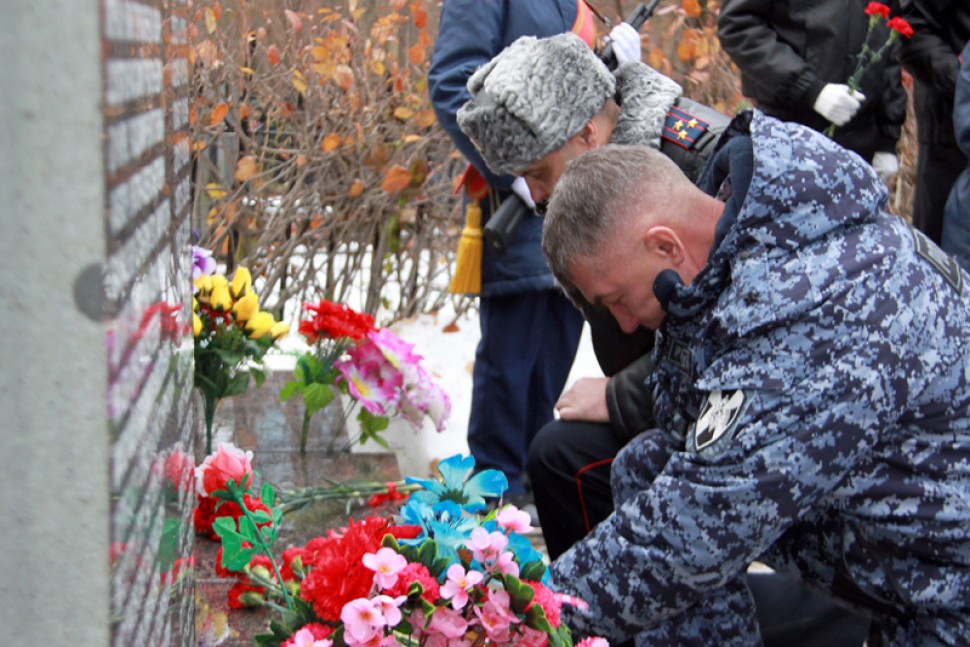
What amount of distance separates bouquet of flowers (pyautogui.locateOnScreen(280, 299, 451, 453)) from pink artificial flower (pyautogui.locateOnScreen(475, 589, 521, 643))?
1627 millimetres

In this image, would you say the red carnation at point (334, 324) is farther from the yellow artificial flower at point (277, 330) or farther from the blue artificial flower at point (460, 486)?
the blue artificial flower at point (460, 486)

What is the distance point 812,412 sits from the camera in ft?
5.34

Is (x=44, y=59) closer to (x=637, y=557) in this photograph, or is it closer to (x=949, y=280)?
(x=637, y=557)

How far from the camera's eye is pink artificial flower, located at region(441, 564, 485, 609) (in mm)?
1316

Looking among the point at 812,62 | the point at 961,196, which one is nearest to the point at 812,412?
the point at 961,196

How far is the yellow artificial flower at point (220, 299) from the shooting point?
8.56 feet

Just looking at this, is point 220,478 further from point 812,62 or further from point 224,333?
point 812,62

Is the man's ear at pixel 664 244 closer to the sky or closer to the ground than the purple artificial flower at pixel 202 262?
closer to the sky

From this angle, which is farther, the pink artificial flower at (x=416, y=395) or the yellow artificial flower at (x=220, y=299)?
the pink artificial flower at (x=416, y=395)

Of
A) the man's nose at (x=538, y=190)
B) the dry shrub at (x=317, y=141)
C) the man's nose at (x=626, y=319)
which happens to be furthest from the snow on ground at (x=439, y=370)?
the man's nose at (x=626, y=319)

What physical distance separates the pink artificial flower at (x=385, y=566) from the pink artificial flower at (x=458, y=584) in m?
0.06

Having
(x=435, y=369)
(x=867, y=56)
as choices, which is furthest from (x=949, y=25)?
(x=435, y=369)

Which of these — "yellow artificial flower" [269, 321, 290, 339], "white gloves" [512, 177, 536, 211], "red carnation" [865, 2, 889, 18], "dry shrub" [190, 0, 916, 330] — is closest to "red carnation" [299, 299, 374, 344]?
"yellow artificial flower" [269, 321, 290, 339]

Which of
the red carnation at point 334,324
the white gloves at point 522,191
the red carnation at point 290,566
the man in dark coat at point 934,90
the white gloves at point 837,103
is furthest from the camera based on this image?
the man in dark coat at point 934,90
